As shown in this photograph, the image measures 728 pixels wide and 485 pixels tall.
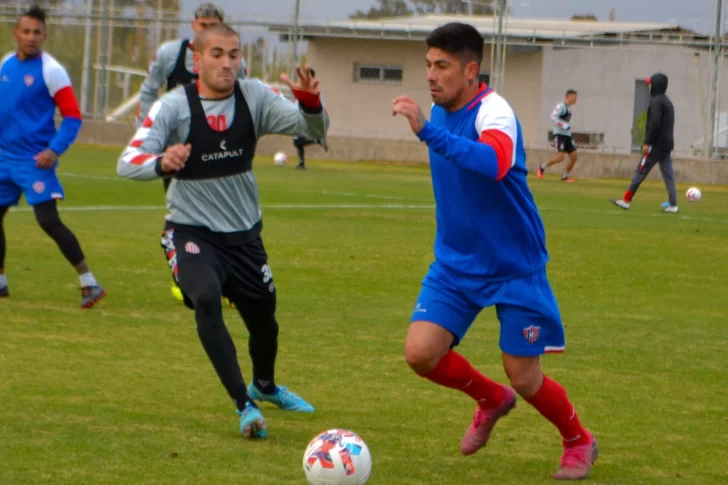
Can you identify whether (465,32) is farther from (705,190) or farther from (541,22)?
(541,22)

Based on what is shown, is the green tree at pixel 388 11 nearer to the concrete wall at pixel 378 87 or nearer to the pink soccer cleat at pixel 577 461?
the concrete wall at pixel 378 87

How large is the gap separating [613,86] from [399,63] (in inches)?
254

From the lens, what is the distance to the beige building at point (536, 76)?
3631 cm

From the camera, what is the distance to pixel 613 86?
37062mm

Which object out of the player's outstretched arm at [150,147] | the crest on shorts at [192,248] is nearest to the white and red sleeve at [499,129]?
the player's outstretched arm at [150,147]

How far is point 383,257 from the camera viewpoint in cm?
1316

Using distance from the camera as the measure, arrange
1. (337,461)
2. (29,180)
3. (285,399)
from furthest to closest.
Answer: (29,180) → (285,399) → (337,461)

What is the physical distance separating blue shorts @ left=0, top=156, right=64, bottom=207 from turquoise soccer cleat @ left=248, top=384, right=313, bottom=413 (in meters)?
3.64

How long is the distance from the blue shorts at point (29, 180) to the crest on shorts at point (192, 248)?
12.2ft

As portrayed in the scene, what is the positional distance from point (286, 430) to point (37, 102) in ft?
14.8

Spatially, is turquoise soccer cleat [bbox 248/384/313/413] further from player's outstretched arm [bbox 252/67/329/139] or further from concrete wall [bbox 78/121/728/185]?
concrete wall [bbox 78/121/728/185]

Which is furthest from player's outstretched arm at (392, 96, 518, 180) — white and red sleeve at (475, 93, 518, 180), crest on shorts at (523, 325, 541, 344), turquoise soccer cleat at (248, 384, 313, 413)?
turquoise soccer cleat at (248, 384, 313, 413)

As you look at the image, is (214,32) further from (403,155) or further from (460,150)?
(403,155)

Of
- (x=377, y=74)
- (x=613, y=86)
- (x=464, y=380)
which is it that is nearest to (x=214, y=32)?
(x=464, y=380)
